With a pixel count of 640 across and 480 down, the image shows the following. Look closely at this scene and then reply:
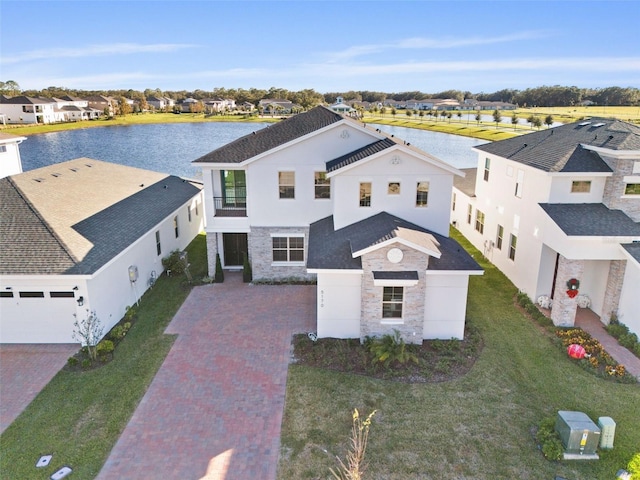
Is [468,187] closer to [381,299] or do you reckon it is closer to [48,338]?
[381,299]

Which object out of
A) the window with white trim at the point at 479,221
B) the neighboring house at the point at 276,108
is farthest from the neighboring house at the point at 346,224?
the neighboring house at the point at 276,108

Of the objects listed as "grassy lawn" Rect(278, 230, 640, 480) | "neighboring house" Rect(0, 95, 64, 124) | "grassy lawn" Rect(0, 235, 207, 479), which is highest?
"neighboring house" Rect(0, 95, 64, 124)

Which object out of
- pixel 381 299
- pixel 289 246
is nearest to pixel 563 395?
pixel 381 299

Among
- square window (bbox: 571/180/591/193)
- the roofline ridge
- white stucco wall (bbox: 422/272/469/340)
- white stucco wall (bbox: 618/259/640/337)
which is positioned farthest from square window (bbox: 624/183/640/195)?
the roofline ridge

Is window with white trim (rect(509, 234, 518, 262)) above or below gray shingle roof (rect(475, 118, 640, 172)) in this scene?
below

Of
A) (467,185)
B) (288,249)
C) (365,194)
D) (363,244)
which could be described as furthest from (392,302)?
(467,185)

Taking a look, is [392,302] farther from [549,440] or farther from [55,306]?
[55,306]

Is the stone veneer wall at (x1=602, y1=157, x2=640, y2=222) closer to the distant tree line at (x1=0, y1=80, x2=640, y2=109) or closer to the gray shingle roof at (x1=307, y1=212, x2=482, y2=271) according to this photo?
the gray shingle roof at (x1=307, y1=212, x2=482, y2=271)
